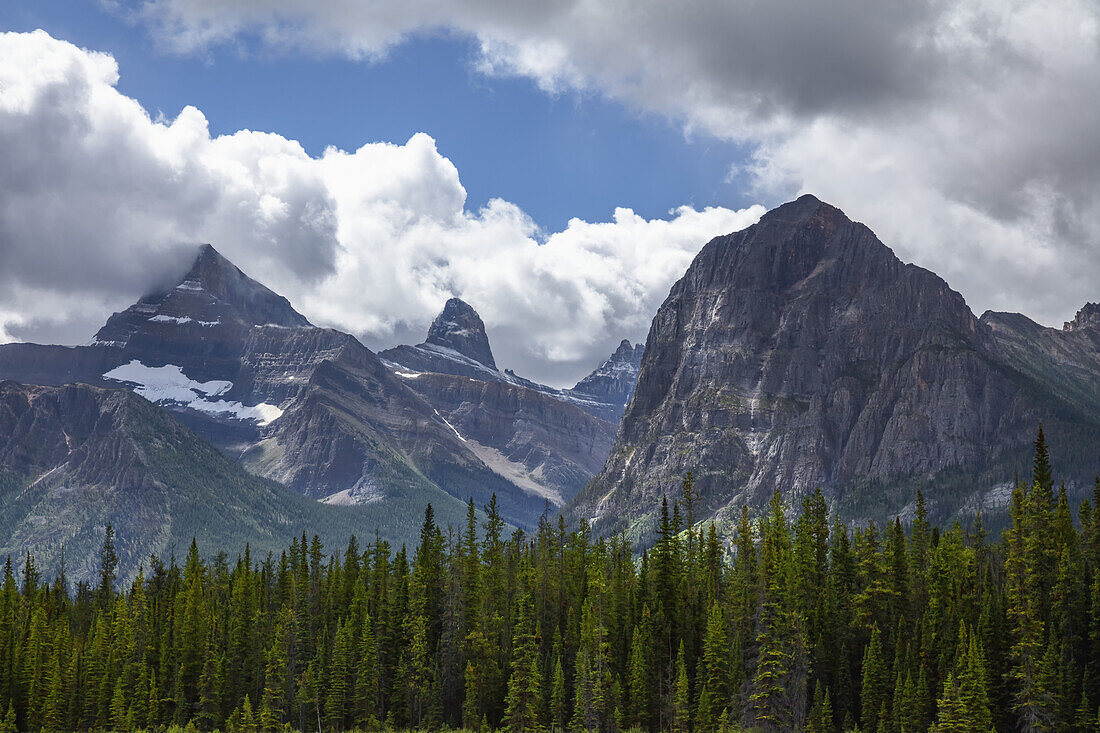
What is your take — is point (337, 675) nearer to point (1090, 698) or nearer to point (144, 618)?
point (144, 618)

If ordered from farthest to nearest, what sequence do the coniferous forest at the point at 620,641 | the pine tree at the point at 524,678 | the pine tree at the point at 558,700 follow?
the pine tree at the point at 524,678
the pine tree at the point at 558,700
the coniferous forest at the point at 620,641

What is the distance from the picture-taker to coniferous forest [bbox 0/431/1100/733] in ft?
371

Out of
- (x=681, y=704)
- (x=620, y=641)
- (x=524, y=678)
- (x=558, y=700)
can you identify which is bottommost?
(x=558, y=700)

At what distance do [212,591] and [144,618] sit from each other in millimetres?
12826

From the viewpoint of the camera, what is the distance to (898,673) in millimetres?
113938

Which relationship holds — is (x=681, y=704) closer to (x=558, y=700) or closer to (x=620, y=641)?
(x=558, y=700)

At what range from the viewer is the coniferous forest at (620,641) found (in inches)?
4451

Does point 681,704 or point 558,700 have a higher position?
point 681,704

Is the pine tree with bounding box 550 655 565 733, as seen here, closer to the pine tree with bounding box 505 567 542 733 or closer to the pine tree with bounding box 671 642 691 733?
the pine tree with bounding box 505 567 542 733

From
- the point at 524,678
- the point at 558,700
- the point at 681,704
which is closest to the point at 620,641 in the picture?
the point at 558,700

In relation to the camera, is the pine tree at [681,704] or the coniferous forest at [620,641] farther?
the pine tree at [681,704]

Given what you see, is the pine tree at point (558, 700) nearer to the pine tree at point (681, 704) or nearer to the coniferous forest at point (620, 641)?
the coniferous forest at point (620, 641)

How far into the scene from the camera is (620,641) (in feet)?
435

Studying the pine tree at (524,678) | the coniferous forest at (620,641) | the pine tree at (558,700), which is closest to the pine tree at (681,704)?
the coniferous forest at (620,641)
